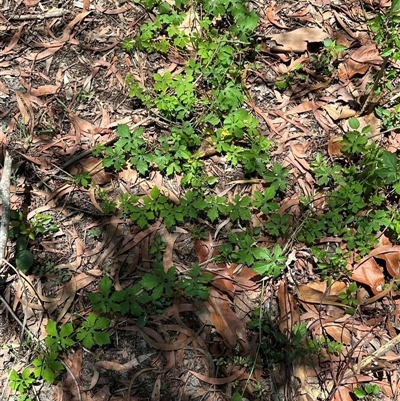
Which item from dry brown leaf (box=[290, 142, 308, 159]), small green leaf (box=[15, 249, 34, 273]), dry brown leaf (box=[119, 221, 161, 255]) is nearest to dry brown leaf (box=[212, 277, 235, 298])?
dry brown leaf (box=[119, 221, 161, 255])

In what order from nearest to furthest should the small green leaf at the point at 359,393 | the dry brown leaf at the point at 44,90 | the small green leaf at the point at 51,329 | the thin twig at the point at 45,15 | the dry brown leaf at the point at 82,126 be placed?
the small green leaf at the point at 359,393
the small green leaf at the point at 51,329
the dry brown leaf at the point at 82,126
the dry brown leaf at the point at 44,90
the thin twig at the point at 45,15

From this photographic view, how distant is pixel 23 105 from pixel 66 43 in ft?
1.86

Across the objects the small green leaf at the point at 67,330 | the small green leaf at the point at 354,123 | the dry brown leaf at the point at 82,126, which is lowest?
the small green leaf at the point at 67,330

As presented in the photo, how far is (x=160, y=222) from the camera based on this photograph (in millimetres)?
2914

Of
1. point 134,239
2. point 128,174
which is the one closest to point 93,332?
point 134,239

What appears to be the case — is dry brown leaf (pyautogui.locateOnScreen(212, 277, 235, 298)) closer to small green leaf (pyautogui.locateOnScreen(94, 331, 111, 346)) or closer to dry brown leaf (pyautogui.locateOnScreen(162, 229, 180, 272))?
dry brown leaf (pyautogui.locateOnScreen(162, 229, 180, 272))

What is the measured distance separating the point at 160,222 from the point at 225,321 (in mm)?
692

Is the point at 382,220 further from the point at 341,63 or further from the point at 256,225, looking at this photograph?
the point at 341,63

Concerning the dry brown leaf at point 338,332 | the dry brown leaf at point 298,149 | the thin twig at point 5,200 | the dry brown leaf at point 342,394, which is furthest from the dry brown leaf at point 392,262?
the thin twig at point 5,200

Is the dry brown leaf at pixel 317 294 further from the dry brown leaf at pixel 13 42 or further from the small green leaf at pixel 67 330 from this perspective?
the dry brown leaf at pixel 13 42

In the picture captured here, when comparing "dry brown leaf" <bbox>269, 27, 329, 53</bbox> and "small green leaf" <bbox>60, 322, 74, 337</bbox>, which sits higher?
"dry brown leaf" <bbox>269, 27, 329, 53</bbox>

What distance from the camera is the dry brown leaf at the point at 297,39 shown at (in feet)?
11.2

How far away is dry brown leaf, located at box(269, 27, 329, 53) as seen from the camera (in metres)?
3.43

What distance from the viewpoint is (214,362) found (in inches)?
102
